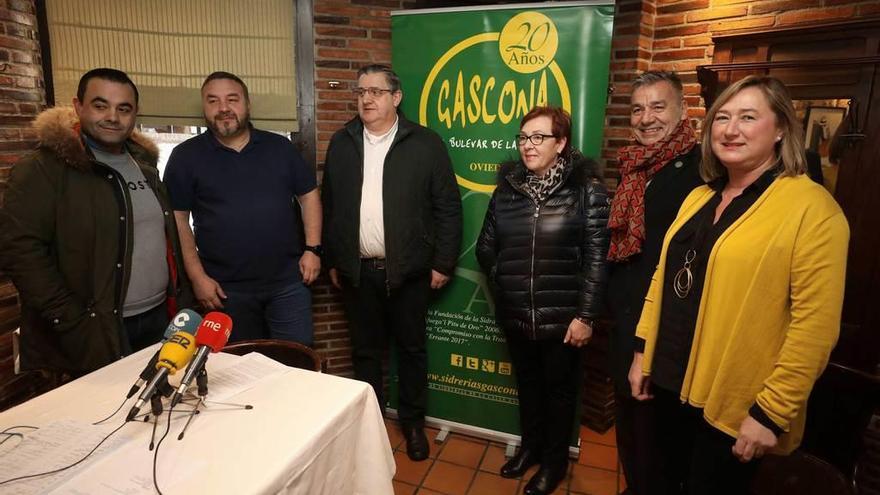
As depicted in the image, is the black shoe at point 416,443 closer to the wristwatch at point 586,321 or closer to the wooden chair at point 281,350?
the wooden chair at point 281,350

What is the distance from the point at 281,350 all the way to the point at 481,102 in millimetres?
1471

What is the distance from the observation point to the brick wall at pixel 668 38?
2383mm

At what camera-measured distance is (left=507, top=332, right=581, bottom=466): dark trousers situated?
2.12 metres

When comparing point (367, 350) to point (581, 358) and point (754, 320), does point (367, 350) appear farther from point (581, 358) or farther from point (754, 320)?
point (754, 320)

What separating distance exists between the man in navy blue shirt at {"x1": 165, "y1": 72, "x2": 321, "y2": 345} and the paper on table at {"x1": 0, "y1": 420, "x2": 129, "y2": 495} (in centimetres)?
121

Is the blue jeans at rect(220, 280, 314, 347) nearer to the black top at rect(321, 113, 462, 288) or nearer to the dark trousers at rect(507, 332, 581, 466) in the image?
the black top at rect(321, 113, 462, 288)

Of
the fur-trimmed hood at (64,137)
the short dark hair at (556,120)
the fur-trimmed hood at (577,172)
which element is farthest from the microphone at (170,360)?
the short dark hair at (556,120)

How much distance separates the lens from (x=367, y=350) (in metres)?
2.56

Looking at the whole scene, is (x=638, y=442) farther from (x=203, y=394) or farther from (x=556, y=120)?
(x=203, y=394)

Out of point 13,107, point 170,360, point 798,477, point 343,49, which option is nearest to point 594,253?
point 798,477

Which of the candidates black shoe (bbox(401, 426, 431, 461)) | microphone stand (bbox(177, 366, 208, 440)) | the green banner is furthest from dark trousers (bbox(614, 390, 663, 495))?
microphone stand (bbox(177, 366, 208, 440))

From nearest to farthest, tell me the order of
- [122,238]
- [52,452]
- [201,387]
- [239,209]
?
[52,452], [201,387], [122,238], [239,209]

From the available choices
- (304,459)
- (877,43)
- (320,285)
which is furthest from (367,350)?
(877,43)

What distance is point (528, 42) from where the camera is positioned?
92.2 inches
